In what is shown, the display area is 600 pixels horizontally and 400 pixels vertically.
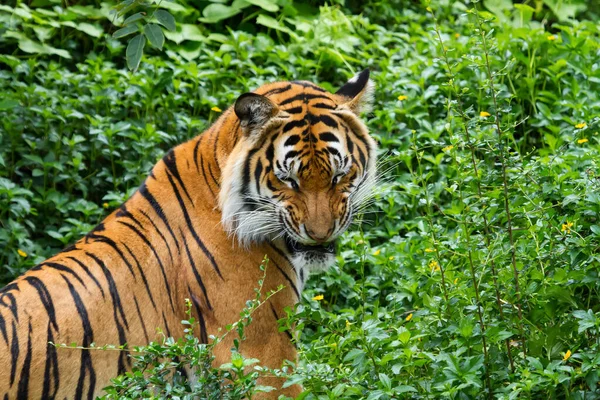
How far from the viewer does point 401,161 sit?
5781 millimetres

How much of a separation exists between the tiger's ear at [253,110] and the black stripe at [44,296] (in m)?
1.04

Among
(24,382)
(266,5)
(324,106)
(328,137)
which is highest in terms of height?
(266,5)

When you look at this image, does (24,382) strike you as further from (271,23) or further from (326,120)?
(271,23)

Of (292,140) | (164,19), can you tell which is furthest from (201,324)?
(164,19)

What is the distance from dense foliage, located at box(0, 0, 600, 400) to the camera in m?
3.16

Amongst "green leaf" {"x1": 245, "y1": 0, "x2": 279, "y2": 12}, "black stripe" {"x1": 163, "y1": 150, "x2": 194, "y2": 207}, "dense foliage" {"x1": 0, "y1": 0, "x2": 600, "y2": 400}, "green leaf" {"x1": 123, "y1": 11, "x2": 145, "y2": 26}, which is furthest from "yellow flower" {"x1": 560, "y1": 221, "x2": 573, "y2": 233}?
"green leaf" {"x1": 245, "y1": 0, "x2": 279, "y2": 12}

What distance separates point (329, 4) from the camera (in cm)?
799

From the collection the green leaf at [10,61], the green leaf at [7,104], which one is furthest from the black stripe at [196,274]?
the green leaf at [10,61]

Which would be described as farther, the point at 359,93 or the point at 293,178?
the point at 359,93

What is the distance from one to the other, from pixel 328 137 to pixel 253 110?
1.11 ft

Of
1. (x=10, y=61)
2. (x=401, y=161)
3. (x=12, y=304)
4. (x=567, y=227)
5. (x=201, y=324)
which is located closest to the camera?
(x=567, y=227)

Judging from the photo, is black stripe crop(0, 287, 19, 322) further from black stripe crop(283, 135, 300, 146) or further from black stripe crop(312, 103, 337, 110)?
black stripe crop(312, 103, 337, 110)

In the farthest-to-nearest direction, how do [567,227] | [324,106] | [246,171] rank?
[324,106]
[246,171]
[567,227]

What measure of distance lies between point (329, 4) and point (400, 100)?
6.98 feet
